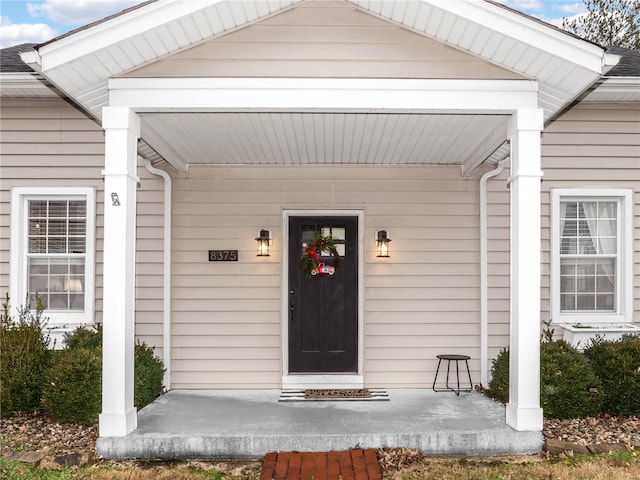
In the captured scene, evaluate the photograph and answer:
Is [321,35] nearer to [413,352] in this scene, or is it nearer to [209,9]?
[209,9]

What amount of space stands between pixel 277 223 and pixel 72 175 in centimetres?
237

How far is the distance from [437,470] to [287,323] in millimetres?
2760

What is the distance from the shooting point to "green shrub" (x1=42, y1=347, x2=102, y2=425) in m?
4.87

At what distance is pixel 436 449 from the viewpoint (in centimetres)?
450

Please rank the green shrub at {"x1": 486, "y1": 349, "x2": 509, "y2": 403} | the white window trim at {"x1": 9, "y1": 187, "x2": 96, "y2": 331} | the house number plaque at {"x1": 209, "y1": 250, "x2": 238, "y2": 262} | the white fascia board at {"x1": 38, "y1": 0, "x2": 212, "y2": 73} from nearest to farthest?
the white fascia board at {"x1": 38, "y1": 0, "x2": 212, "y2": 73}
the green shrub at {"x1": 486, "y1": 349, "x2": 509, "y2": 403}
the white window trim at {"x1": 9, "y1": 187, "x2": 96, "y2": 331}
the house number plaque at {"x1": 209, "y1": 250, "x2": 238, "y2": 262}

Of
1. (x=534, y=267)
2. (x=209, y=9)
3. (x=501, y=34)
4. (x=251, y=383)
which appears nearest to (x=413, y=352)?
(x=251, y=383)

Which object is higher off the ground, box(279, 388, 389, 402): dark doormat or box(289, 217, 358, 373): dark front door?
box(289, 217, 358, 373): dark front door

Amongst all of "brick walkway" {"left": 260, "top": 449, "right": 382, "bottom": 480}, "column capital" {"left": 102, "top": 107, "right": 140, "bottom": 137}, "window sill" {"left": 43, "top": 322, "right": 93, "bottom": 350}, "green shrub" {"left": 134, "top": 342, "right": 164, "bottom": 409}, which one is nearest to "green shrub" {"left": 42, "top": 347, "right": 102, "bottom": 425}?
"green shrub" {"left": 134, "top": 342, "right": 164, "bottom": 409}

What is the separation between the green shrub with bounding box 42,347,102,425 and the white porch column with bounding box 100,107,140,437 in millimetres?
561

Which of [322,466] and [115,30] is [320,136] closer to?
[115,30]

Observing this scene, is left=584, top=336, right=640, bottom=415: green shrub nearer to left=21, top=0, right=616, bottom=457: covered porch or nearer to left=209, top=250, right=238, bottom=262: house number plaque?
left=21, top=0, right=616, bottom=457: covered porch

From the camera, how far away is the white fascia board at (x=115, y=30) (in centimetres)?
406

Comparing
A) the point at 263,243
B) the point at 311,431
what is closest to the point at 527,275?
the point at 311,431

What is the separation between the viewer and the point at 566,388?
500 centimetres
